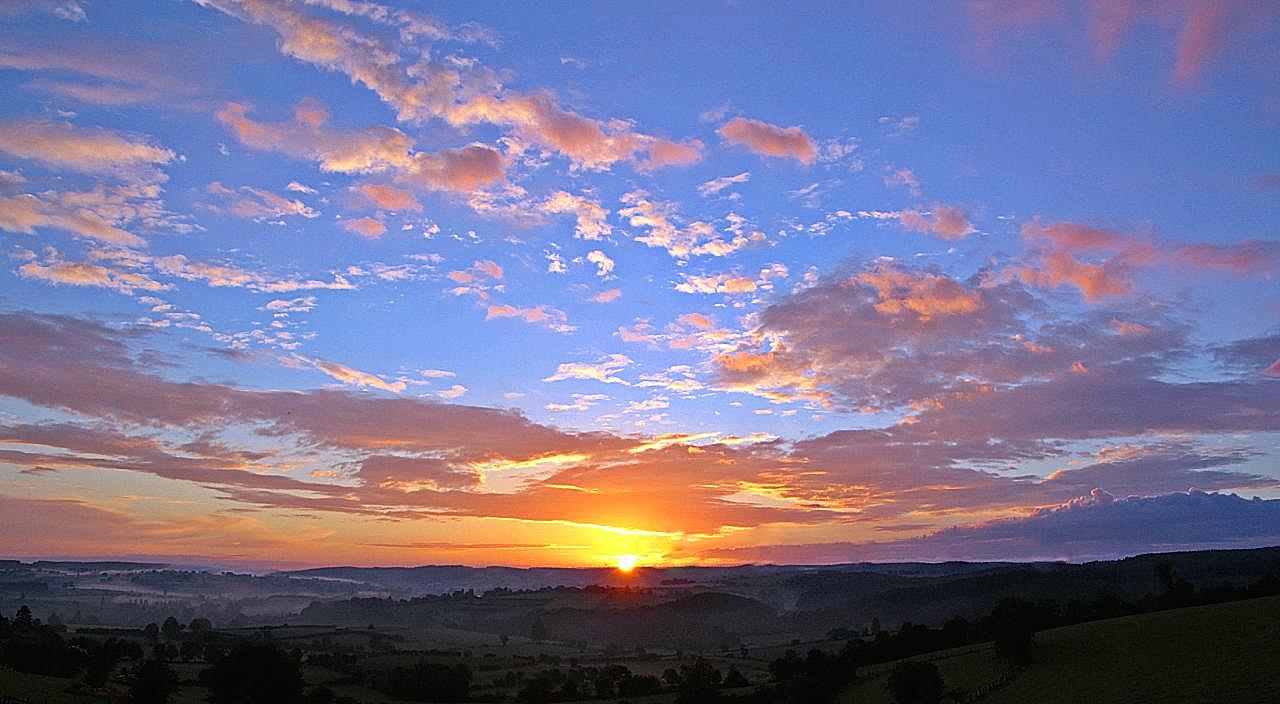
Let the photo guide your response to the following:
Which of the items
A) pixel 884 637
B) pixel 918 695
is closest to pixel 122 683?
pixel 918 695

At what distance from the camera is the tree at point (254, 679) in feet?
245

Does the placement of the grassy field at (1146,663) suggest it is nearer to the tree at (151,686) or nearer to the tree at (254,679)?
the tree at (254,679)

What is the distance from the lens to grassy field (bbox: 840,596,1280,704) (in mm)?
52625

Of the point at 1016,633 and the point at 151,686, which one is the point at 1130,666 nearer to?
the point at 1016,633

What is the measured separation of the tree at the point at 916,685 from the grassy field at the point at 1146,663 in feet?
13.7

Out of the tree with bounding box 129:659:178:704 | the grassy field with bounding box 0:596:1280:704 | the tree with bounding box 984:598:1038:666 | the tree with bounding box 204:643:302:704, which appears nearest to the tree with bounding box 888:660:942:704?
the grassy field with bounding box 0:596:1280:704

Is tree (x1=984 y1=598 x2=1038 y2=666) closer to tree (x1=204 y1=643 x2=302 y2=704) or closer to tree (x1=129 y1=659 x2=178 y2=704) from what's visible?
tree (x1=204 y1=643 x2=302 y2=704)

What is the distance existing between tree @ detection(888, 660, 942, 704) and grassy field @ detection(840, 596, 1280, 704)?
4171mm

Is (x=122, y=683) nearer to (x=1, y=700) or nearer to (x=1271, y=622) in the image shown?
(x=1, y=700)

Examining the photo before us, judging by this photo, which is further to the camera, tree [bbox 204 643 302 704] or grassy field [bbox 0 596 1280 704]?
tree [bbox 204 643 302 704]

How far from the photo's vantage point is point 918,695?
2539 inches

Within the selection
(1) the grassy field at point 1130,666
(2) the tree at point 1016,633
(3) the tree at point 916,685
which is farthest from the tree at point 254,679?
(2) the tree at point 1016,633

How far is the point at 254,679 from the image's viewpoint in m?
75.3

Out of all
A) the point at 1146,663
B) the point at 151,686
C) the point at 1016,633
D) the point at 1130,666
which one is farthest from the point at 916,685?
the point at 151,686
